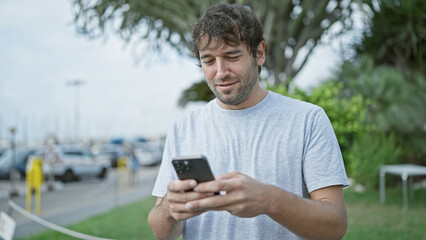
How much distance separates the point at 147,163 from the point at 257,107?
94.9ft

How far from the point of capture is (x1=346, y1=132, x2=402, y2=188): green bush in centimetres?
1210

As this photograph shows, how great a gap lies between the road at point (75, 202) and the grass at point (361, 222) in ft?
2.30

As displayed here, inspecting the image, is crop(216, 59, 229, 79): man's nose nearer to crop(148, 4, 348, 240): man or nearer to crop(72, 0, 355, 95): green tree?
crop(148, 4, 348, 240): man

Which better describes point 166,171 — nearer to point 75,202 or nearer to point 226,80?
point 226,80

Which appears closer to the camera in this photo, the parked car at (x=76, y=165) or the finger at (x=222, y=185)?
the finger at (x=222, y=185)

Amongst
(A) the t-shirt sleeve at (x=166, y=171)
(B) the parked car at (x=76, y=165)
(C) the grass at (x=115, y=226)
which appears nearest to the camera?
(A) the t-shirt sleeve at (x=166, y=171)

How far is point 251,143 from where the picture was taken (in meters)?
1.61

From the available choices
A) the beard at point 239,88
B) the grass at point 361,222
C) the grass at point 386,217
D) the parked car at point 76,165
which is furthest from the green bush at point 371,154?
the parked car at point 76,165

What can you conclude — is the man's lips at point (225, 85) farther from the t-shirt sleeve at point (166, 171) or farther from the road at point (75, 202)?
the road at point (75, 202)

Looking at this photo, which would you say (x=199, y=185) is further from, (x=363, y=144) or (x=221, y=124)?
(x=363, y=144)

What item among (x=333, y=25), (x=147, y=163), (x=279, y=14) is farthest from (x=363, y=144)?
(x=147, y=163)

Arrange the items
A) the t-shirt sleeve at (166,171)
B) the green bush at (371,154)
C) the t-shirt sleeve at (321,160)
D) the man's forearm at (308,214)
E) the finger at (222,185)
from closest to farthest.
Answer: the finger at (222,185), the man's forearm at (308,214), the t-shirt sleeve at (321,160), the t-shirt sleeve at (166,171), the green bush at (371,154)

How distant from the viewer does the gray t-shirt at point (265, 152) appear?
152 centimetres

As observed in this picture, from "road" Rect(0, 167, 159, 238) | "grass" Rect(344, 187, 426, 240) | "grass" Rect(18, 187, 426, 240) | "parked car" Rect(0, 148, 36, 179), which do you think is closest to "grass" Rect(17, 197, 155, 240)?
"grass" Rect(18, 187, 426, 240)
